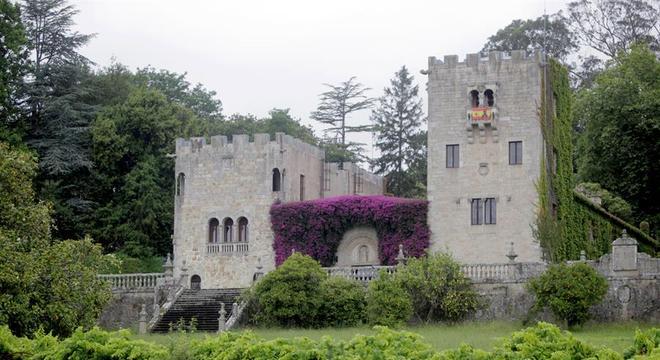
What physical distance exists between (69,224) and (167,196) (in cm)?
472

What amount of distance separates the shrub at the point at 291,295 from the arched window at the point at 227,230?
9440 mm

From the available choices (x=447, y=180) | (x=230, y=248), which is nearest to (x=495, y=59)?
(x=447, y=180)

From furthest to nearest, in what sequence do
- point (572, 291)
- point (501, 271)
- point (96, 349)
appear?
point (501, 271) < point (572, 291) < point (96, 349)

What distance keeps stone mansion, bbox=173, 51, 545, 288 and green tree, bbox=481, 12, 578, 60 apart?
2436cm

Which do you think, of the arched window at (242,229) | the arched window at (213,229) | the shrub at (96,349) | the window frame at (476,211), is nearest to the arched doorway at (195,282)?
the arched window at (213,229)

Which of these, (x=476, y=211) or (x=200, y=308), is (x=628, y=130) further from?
(x=200, y=308)

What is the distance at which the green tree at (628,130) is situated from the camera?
176 ft

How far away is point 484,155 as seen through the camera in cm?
4484

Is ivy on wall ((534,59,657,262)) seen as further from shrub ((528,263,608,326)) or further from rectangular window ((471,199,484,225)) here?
shrub ((528,263,608,326))

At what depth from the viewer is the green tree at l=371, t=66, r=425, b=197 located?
2677 inches

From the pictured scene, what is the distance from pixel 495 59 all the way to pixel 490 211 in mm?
5791

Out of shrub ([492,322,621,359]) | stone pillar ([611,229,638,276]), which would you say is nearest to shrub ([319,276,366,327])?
stone pillar ([611,229,638,276])

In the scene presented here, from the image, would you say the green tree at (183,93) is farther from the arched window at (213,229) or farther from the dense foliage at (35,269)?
the dense foliage at (35,269)

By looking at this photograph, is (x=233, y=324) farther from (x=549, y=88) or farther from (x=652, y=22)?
(x=652, y=22)
